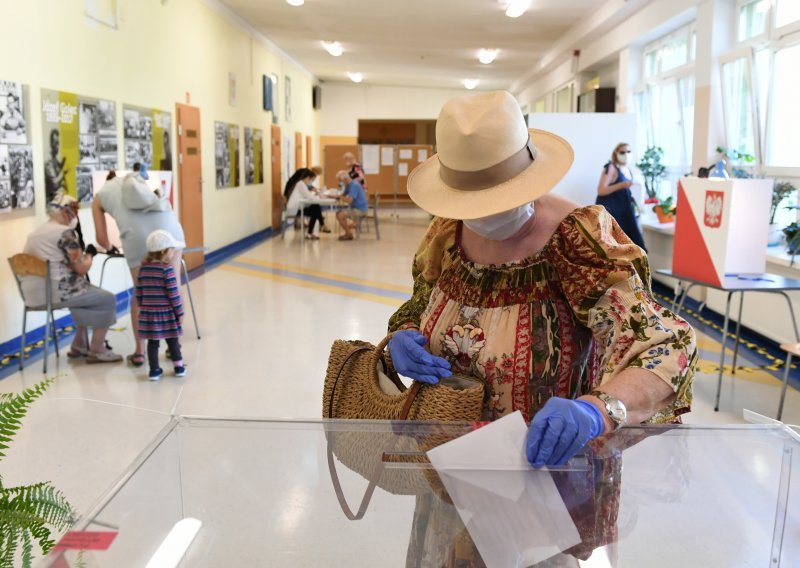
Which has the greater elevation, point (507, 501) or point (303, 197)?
point (303, 197)

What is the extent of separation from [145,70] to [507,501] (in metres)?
8.26

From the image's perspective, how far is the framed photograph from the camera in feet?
58.8

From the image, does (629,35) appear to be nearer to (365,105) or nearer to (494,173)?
(494,173)

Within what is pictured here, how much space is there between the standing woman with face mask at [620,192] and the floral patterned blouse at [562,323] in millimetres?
7367

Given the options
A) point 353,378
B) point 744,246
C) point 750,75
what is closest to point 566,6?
point 750,75

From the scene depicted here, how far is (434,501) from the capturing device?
1485mm

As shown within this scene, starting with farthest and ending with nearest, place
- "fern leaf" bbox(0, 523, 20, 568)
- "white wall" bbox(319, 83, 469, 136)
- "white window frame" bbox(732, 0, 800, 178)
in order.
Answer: "white wall" bbox(319, 83, 469, 136), "white window frame" bbox(732, 0, 800, 178), "fern leaf" bbox(0, 523, 20, 568)

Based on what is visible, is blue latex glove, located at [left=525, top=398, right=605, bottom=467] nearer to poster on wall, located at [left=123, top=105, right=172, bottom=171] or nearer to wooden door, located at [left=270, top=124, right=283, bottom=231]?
poster on wall, located at [left=123, top=105, right=172, bottom=171]

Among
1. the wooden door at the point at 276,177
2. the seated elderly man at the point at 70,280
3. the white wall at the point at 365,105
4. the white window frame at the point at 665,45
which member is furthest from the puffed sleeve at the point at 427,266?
the white wall at the point at 365,105

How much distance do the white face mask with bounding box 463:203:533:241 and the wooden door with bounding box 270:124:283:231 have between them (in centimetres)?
1492

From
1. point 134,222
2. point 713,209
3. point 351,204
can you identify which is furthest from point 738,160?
point 351,204

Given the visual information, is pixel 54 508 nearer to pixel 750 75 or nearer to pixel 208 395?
pixel 208 395

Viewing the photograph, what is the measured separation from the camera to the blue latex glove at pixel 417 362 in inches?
67.6

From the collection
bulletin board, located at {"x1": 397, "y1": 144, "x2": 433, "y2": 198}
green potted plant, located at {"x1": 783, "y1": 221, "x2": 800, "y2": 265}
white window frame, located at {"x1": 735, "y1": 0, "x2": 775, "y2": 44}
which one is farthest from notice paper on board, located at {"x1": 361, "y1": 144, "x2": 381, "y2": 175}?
green potted plant, located at {"x1": 783, "y1": 221, "x2": 800, "y2": 265}
